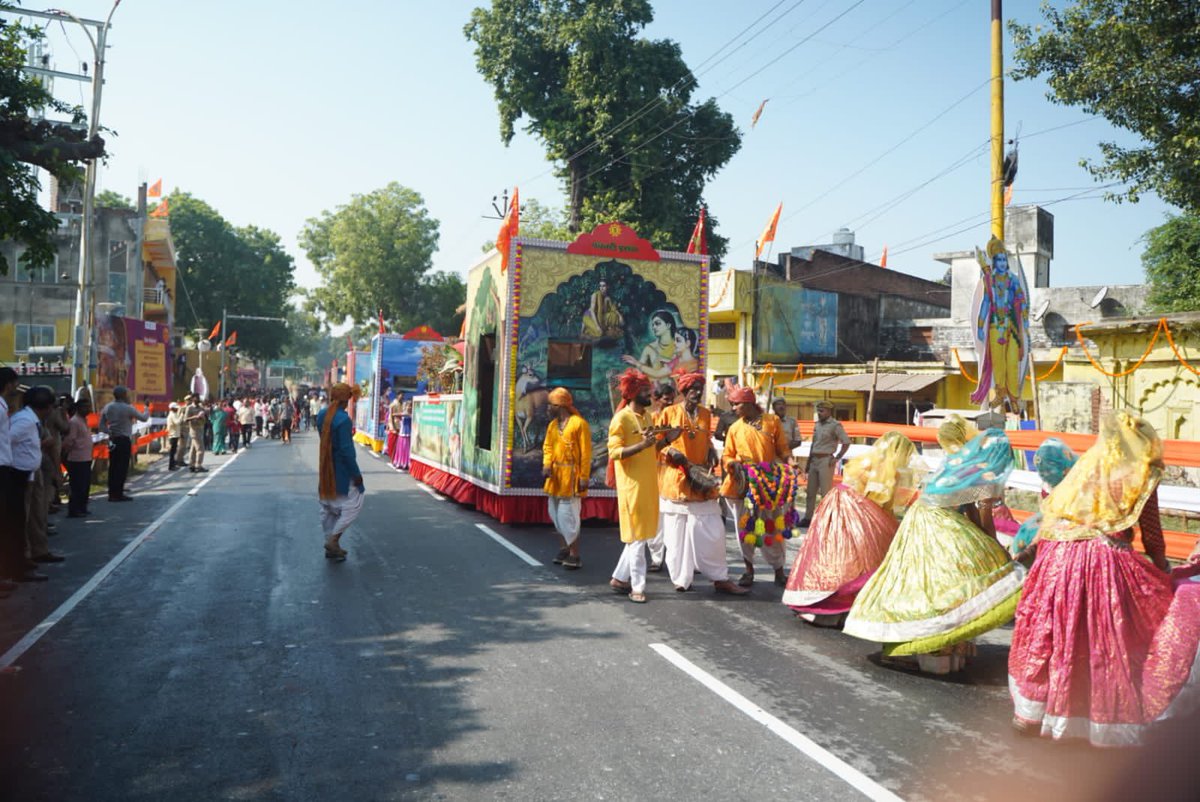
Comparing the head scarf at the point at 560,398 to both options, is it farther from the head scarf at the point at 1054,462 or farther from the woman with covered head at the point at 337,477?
the head scarf at the point at 1054,462

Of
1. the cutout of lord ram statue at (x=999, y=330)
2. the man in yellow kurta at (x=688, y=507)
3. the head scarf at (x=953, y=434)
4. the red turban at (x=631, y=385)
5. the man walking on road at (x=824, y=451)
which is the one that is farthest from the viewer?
the man walking on road at (x=824, y=451)

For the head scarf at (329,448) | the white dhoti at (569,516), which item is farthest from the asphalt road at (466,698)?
the head scarf at (329,448)

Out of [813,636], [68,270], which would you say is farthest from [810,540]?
[68,270]

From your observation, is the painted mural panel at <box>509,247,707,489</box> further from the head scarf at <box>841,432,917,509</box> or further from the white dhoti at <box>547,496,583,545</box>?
the head scarf at <box>841,432,917,509</box>

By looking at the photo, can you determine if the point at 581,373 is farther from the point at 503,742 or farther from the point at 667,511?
the point at 503,742

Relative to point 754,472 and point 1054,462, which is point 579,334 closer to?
point 754,472

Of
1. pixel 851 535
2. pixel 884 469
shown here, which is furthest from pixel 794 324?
pixel 851 535

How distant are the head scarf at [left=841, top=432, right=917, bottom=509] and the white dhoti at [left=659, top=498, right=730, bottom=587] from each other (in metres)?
1.40

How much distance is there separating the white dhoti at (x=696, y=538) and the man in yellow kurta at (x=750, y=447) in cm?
38

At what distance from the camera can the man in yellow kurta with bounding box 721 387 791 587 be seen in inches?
313

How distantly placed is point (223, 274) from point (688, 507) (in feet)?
188

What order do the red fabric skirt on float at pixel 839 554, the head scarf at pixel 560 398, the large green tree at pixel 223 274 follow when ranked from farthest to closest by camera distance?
the large green tree at pixel 223 274 < the head scarf at pixel 560 398 < the red fabric skirt on float at pixel 839 554

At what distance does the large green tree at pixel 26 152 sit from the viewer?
961 cm

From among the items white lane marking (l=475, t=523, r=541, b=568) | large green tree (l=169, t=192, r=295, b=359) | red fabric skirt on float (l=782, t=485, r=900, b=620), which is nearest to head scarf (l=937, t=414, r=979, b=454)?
red fabric skirt on float (l=782, t=485, r=900, b=620)
